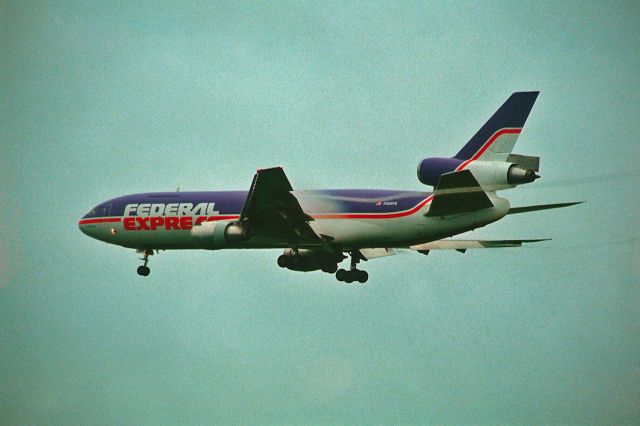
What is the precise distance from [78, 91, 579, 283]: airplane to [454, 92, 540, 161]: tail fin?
1.7 inches

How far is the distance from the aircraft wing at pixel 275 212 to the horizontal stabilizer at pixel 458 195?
5.84 meters

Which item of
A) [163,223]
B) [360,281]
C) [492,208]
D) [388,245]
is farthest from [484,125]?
[163,223]

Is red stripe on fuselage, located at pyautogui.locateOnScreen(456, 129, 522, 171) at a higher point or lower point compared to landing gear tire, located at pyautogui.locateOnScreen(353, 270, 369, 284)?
higher

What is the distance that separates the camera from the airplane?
3634 centimetres

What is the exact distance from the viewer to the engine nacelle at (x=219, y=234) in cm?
3953

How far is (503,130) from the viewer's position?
38562 millimetres

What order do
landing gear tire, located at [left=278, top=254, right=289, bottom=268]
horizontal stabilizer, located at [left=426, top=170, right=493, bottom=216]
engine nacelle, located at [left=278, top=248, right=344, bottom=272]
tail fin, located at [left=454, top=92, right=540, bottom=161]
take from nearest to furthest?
1. horizontal stabilizer, located at [left=426, top=170, right=493, bottom=216]
2. tail fin, located at [left=454, top=92, right=540, bottom=161]
3. landing gear tire, located at [left=278, top=254, right=289, bottom=268]
4. engine nacelle, located at [left=278, top=248, right=344, bottom=272]

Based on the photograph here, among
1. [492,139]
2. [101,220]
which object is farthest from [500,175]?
[101,220]

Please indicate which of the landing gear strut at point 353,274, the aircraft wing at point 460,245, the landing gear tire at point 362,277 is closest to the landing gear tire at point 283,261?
the landing gear strut at point 353,274

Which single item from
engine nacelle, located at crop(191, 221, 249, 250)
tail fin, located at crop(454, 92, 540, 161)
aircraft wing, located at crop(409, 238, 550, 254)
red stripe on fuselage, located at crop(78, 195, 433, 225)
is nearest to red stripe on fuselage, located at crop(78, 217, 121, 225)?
red stripe on fuselage, located at crop(78, 195, 433, 225)

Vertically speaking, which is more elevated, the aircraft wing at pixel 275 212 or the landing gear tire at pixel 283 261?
the aircraft wing at pixel 275 212

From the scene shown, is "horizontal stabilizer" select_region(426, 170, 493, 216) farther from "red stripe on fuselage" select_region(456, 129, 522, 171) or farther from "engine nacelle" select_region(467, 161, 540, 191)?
"red stripe on fuselage" select_region(456, 129, 522, 171)

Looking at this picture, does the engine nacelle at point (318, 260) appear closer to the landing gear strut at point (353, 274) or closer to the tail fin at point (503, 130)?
the landing gear strut at point (353, 274)

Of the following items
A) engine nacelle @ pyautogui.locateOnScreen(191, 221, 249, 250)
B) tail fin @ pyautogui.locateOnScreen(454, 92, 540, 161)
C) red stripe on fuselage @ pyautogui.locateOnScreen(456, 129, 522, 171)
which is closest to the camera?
tail fin @ pyautogui.locateOnScreen(454, 92, 540, 161)
